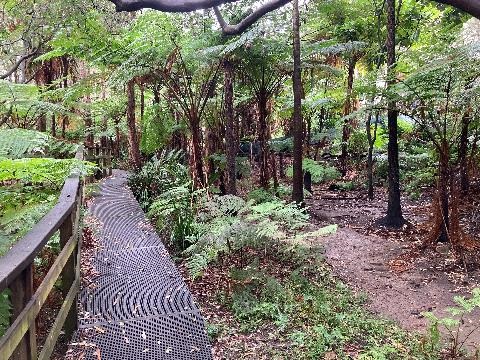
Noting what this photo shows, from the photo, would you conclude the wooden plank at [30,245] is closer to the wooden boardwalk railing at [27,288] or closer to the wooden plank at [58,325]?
the wooden boardwalk railing at [27,288]

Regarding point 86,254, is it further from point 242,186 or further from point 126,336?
point 242,186

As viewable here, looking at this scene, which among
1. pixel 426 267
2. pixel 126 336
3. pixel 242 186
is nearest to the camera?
pixel 126 336

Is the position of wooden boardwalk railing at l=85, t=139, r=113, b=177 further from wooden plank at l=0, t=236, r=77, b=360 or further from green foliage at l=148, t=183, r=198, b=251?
wooden plank at l=0, t=236, r=77, b=360

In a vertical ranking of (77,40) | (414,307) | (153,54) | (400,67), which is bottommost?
(414,307)

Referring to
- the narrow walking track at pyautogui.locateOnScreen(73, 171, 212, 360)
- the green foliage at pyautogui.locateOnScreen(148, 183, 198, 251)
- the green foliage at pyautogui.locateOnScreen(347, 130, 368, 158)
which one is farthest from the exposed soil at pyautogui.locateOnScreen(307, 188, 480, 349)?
the green foliage at pyautogui.locateOnScreen(347, 130, 368, 158)

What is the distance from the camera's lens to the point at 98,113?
14.3 metres

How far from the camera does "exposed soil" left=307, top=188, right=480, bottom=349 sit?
4162 mm

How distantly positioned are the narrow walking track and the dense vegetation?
0.33 metres

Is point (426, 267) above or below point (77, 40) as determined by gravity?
below

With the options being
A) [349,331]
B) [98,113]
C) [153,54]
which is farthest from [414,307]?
[98,113]

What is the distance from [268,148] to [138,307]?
6.01 metres

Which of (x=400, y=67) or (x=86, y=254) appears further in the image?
(x=400, y=67)

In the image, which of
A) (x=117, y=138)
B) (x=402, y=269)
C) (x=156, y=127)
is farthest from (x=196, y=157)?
(x=117, y=138)

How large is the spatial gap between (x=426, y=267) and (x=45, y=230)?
4.55 m
